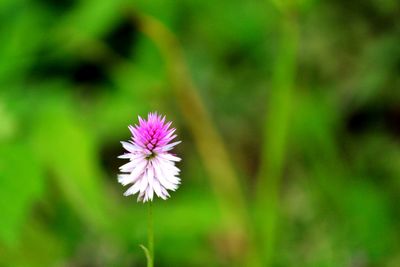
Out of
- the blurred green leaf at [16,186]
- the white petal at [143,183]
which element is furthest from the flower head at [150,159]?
the blurred green leaf at [16,186]

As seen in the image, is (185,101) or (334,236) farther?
(185,101)

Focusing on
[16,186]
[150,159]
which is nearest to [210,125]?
[16,186]

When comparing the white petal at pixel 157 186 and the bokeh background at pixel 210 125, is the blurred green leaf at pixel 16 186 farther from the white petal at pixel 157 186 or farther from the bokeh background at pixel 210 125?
the white petal at pixel 157 186

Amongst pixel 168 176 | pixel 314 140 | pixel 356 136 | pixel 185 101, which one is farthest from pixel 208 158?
pixel 168 176

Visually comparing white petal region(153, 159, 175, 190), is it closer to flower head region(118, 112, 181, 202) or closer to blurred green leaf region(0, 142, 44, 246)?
flower head region(118, 112, 181, 202)

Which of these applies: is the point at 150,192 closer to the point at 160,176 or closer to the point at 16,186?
the point at 160,176

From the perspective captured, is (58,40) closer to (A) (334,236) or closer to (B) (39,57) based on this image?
(B) (39,57)
